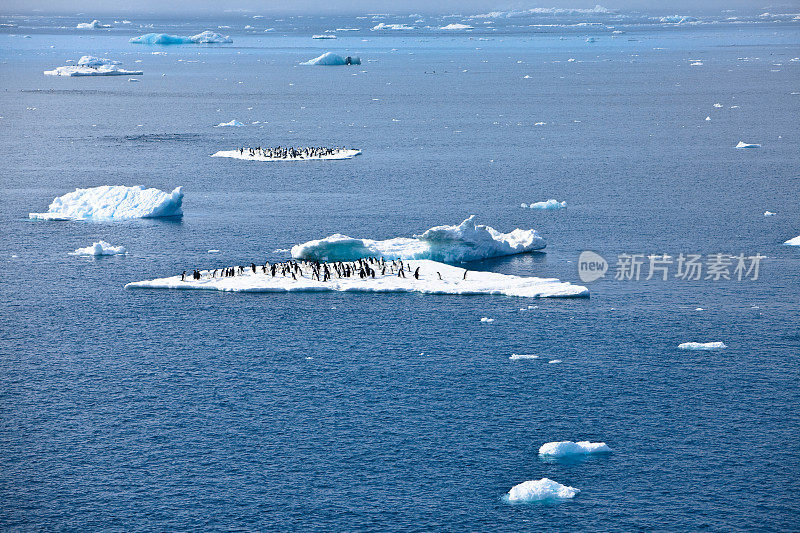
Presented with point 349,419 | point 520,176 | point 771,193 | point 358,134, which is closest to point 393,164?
point 520,176

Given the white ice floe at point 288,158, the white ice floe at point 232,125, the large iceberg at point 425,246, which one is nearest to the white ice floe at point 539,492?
the large iceberg at point 425,246

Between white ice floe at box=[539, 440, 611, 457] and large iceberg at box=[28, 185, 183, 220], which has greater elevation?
large iceberg at box=[28, 185, 183, 220]

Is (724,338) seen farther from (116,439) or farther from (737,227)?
(116,439)

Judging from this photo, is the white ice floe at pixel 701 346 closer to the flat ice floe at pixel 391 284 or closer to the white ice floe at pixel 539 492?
the flat ice floe at pixel 391 284

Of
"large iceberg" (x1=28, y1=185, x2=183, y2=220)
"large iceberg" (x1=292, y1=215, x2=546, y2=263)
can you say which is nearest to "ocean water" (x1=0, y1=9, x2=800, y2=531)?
"large iceberg" (x1=292, y1=215, x2=546, y2=263)

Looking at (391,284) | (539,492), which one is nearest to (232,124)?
(391,284)

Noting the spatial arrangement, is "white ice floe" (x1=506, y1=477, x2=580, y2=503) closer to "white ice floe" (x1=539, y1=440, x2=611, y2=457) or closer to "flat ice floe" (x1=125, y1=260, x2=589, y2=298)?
"white ice floe" (x1=539, y1=440, x2=611, y2=457)

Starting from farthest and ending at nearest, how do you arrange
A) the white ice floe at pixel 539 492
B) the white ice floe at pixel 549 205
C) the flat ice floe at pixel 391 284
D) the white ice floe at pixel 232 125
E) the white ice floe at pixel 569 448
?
the white ice floe at pixel 232 125
the white ice floe at pixel 549 205
the flat ice floe at pixel 391 284
the white ice floe at pixel 569 448
the white ice floe at pixel 539 492
